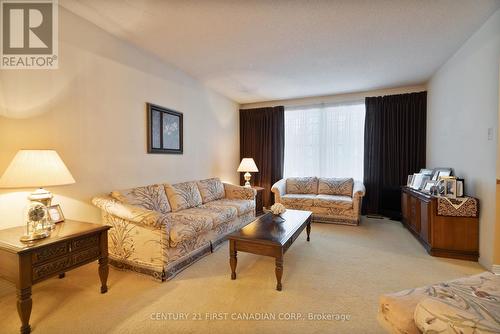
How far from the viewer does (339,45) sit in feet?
9.33

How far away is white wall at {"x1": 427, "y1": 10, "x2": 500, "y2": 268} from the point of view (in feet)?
7.66

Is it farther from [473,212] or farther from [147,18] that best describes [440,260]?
[147,18]

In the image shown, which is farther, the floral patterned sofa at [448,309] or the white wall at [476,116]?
the white wall at [476,116]

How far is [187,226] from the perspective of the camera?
96.4 inches

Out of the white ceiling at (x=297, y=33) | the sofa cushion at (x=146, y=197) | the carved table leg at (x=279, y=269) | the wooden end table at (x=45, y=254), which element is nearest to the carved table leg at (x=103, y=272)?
the wooden end table at (x=45, y=254)

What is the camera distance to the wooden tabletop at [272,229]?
216 centimetres

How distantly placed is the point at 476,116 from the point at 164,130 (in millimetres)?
3994

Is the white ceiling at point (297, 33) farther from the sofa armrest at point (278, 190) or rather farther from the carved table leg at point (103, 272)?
the carved table leg at point (103, 272)

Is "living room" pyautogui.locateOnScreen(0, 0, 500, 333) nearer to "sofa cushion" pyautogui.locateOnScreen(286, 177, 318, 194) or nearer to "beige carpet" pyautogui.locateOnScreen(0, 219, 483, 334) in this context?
"beige carpet" pyautogui.locateOnScreen(0, 219, 483, 334)

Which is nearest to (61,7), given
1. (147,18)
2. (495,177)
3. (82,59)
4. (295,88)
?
(82,59)

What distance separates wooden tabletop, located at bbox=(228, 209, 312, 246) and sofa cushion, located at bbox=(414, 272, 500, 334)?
1197 mm

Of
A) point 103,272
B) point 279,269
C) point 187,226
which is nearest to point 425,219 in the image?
point 279,269

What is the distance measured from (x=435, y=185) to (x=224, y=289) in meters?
3.05

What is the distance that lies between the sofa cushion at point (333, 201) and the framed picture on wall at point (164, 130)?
2663mm
